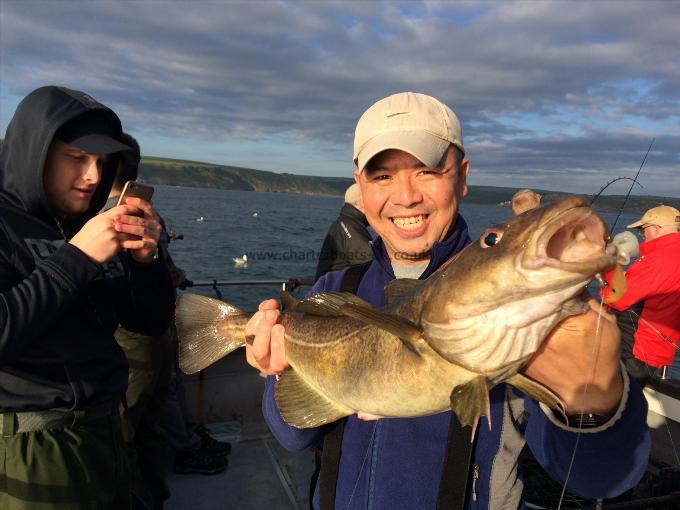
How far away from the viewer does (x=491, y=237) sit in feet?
5.96

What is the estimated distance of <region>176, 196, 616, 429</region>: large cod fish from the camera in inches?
62.4

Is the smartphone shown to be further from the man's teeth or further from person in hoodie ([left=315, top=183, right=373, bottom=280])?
person in hoodie ([left=315, top=183, right=373, bottom=280])

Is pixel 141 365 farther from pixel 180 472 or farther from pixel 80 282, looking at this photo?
pixel 80 282

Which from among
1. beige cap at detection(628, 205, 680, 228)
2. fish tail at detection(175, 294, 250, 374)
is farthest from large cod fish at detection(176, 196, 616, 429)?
beige cap at detection(628, 205, 680, 228)

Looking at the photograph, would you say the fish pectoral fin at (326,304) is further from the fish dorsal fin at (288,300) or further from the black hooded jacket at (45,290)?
the black hooded jacket at (45,290)

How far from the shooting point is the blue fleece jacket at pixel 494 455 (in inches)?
79.7

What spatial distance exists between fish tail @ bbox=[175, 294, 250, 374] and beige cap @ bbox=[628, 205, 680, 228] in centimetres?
540

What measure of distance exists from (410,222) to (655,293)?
4.79 m

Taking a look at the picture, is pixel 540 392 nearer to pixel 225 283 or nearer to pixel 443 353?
pixel 443 353

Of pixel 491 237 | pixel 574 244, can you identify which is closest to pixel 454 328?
pixel 491 237

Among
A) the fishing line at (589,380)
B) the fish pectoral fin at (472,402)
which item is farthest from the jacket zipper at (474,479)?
the fish pectoral fin at (472,402)

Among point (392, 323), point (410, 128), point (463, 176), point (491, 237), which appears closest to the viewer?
point (491, 237)

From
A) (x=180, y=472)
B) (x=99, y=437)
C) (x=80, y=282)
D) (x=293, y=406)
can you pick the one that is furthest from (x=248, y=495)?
(x=80, y=282)

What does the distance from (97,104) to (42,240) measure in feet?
3.39
